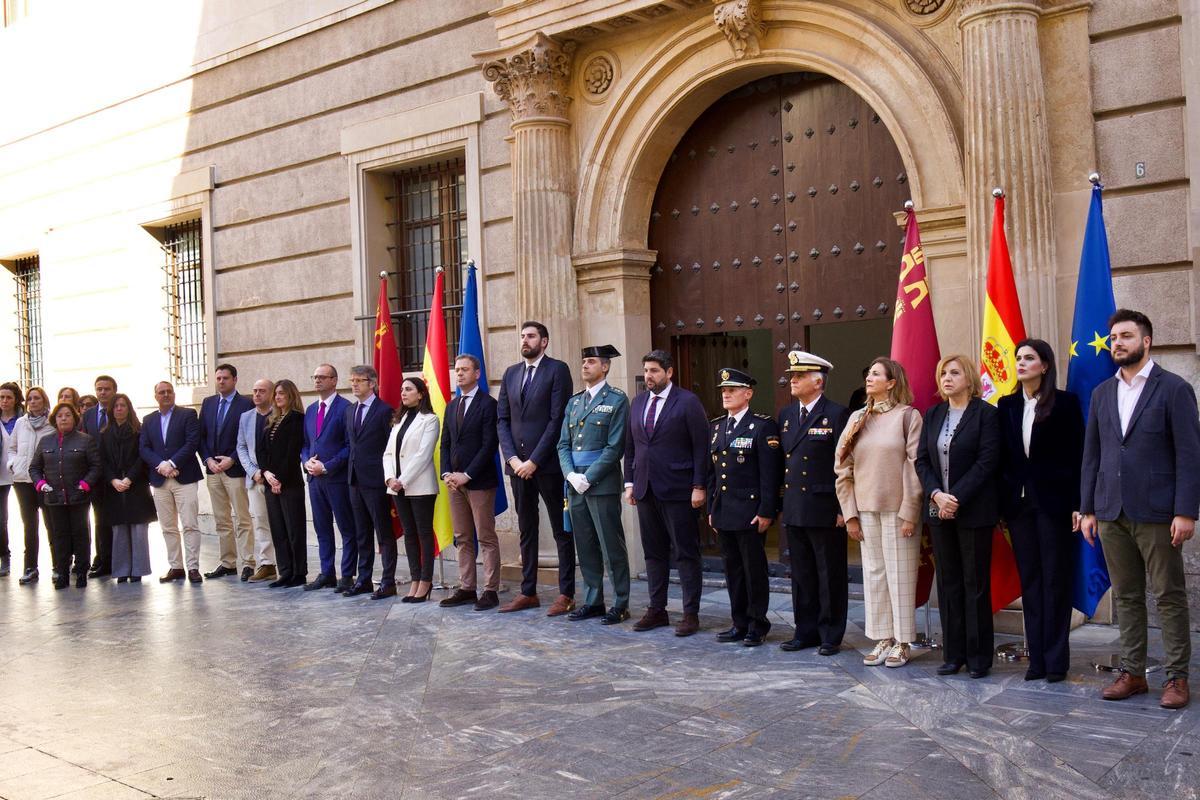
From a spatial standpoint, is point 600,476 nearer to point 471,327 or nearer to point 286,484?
point 471,327

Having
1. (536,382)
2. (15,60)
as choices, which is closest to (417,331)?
(536,382)

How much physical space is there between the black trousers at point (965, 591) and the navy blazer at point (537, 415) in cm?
325

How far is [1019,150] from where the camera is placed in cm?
773

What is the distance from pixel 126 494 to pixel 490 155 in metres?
4.93

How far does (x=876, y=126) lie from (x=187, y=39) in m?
9.76

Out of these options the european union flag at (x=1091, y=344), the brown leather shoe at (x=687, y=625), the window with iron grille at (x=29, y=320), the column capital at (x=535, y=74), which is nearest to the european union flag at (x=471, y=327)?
the column capital at (x=535, y=74)

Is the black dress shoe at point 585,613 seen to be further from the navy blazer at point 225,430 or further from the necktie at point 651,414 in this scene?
the navy blazer at point 225,430

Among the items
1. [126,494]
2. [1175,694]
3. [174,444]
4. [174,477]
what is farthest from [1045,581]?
[126,494]

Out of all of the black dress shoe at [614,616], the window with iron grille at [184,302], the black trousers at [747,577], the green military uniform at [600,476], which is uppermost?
the window with iron grille at [184,302]

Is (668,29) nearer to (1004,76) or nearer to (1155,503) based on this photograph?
(1004,76)

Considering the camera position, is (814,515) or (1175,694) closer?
(1175,694)

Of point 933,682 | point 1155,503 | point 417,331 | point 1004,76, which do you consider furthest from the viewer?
point 417,331

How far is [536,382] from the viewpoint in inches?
353

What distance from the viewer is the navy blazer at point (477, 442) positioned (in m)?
9.17
